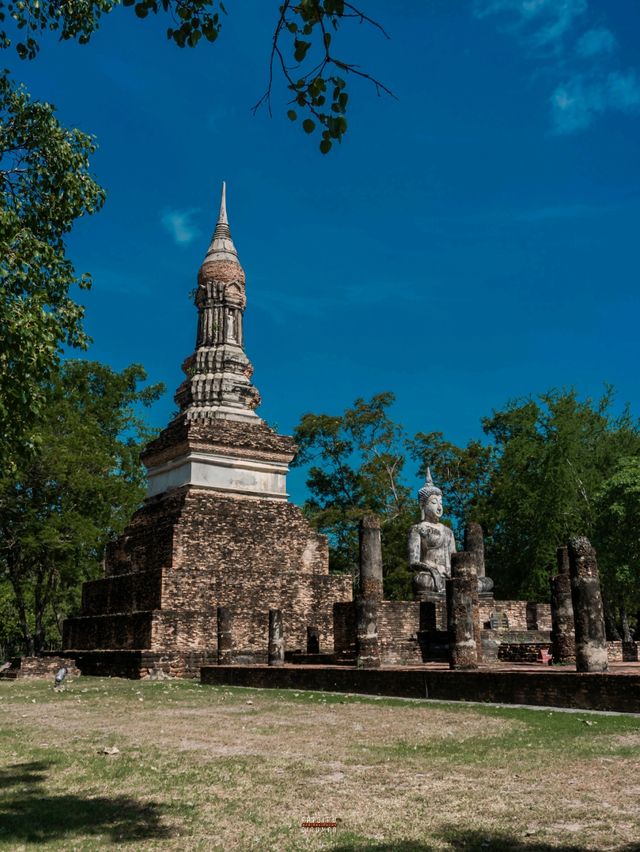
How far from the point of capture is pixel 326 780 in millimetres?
6270

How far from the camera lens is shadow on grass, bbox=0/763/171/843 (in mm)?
4812

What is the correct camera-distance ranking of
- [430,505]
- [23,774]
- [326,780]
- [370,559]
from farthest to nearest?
[430,505] < [370,559] < [23,774] < [326,780]

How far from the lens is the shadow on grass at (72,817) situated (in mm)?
4812

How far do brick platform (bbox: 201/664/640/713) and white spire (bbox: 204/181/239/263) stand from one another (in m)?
14.8

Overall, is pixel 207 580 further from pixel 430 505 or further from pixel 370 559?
pixel 430 505

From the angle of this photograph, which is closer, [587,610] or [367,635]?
[587,610]

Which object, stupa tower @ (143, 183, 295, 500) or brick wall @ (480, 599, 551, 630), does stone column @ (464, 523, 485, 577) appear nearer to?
brick wall @ (480, 599, 551, 630)

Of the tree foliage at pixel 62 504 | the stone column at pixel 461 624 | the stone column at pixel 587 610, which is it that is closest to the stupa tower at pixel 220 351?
the tree foliage at pixel 62 504

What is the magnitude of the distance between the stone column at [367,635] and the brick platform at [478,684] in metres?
1.41

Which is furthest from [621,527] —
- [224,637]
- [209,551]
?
[224,637]

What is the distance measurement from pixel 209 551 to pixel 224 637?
341cm

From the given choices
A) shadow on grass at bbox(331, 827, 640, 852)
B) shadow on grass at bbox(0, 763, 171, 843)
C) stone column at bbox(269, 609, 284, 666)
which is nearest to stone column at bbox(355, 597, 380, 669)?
stone column at bbox(269, 609, 284, 666)

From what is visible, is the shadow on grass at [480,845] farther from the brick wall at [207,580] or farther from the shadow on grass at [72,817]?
the brick wall at [207,580]

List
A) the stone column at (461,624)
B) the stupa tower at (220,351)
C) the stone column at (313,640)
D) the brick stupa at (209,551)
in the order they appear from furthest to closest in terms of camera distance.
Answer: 1. the stupa tower at (220,351)
2. the stone column at (313,640)
3. the brick stupa at (209,551)
4. the stone column at (461,624)
